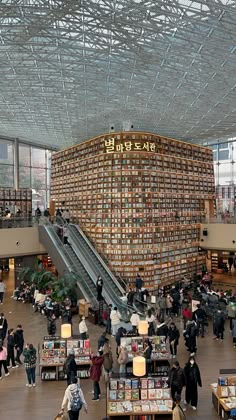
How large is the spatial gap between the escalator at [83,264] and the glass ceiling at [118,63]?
24.2 feet

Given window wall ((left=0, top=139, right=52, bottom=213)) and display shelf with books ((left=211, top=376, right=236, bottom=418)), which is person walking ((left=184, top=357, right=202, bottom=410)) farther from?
window wall ((left=0, top=139, right=52, bottom=213))

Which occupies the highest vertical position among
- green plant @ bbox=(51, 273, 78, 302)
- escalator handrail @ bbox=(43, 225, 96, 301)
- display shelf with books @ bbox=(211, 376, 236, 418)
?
escalator handrail @ bbox=(43, 225, 96, 301)

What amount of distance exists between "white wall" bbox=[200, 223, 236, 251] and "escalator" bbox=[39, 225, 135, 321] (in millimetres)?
8059

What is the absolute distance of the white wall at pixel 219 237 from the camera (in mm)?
23484

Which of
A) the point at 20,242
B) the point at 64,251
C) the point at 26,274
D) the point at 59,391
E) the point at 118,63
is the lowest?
the point at 59,391

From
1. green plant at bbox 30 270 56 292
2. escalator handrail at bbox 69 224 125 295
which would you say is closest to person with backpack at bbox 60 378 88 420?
escalator handrail at bbox 69 224 125 295

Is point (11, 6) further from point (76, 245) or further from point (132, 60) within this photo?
point (76, 245)

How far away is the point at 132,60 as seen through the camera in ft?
54.2

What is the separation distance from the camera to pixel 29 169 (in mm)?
33719

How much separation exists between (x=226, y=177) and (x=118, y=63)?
19080mm

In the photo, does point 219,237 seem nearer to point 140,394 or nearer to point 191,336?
point 191,336

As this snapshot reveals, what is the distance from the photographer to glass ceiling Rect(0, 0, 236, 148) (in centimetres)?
1286

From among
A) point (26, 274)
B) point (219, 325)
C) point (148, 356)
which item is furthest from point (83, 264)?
point (148, 356)

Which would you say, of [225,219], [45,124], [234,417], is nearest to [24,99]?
[45,124]
